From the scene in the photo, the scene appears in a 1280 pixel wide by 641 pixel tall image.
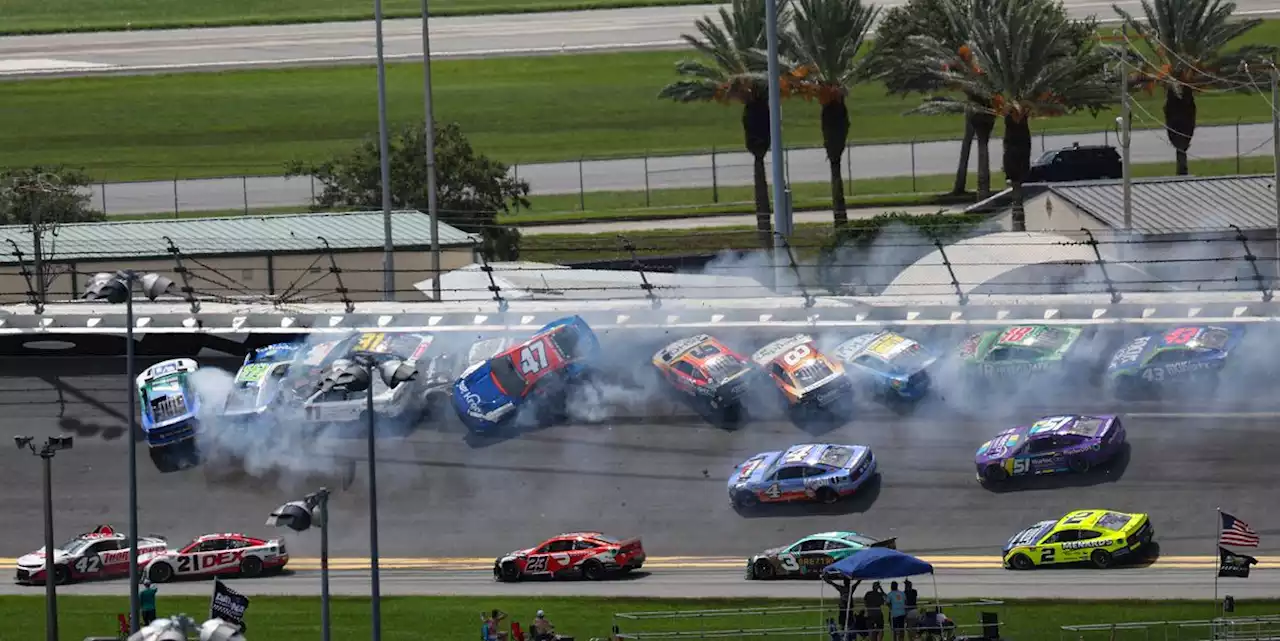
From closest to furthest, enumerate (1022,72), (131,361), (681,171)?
(131,361)
(1022,72)
(681,171)

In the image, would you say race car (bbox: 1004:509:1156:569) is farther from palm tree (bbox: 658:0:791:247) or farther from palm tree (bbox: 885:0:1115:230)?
palm tree (bbox: 658:0:791:247)

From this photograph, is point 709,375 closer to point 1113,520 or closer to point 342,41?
point 1113,520

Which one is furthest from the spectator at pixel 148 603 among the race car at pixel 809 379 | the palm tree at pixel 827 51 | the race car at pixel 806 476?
the palm tree at pixel 827 51

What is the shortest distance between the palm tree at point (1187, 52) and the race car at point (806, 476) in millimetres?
25926

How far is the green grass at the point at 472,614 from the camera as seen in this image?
26.8m

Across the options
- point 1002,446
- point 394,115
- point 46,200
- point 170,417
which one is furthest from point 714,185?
point 1002,446

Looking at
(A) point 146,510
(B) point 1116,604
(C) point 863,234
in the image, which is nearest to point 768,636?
(B) point 1116,604

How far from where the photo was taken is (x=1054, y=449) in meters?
32.9

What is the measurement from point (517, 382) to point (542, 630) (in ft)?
35.0

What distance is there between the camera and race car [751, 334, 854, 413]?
1420 inches

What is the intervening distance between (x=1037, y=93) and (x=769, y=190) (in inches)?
636

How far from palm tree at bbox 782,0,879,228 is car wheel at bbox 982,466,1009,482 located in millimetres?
20678

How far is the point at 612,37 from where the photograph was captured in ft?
270

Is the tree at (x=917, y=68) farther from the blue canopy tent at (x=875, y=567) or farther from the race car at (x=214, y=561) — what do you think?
the blue canopy tent at (x=875, y=567)
